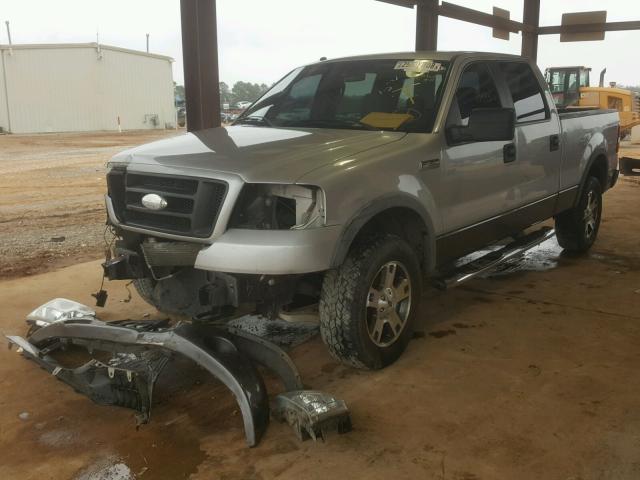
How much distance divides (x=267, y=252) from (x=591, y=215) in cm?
450

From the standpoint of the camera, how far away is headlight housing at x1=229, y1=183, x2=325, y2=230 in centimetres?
315

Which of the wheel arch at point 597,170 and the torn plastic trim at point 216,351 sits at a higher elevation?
the wheel arch at point 597,170

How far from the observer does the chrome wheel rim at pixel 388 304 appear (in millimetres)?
3582

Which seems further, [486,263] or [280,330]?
[486,263]

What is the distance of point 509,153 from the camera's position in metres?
4.56

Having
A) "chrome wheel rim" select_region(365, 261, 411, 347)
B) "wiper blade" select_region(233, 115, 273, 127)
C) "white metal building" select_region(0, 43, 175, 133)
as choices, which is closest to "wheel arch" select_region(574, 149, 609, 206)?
"chrome wheel rim" select_region(365, 261, 411, 347)

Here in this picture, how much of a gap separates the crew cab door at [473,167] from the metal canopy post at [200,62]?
2131mm

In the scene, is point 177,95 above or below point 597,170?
above

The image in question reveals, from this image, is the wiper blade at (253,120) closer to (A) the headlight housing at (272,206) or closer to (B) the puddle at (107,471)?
(A) the headlight housing at (272,206)

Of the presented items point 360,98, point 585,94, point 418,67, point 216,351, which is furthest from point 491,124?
→ point 585,94

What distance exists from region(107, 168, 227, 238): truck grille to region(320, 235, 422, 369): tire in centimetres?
75

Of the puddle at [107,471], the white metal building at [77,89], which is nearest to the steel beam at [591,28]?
the puddle at [107,471]

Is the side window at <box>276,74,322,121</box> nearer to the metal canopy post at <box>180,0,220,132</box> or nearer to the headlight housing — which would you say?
the metal canopy post at <box>180,0,220,132</box>

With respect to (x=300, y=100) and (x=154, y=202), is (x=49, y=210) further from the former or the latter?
(x=154, y=202)
